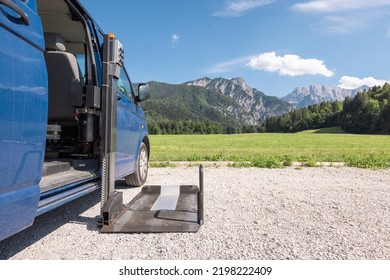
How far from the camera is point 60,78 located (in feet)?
13.2

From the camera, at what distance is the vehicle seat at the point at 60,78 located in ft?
12.9

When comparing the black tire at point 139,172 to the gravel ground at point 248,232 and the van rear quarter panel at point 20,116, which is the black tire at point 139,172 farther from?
the van rear quarter panel at point 20,116

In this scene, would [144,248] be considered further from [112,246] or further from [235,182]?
[235,182]

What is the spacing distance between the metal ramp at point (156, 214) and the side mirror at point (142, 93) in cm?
169

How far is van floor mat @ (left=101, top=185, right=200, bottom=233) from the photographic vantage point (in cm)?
329

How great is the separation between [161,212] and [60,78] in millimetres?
2214

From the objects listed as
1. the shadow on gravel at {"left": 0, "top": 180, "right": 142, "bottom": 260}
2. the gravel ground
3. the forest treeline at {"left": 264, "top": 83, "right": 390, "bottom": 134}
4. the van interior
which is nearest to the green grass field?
the gravel ground

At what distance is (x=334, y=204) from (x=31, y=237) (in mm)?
3992

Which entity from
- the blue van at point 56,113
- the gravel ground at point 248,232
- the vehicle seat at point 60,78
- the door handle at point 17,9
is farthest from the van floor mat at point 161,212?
the door handle at point 17,9

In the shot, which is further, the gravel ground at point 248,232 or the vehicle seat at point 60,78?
the vehicle seat at point 60,78

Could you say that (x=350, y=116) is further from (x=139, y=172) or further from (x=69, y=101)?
(x=69, y=101)

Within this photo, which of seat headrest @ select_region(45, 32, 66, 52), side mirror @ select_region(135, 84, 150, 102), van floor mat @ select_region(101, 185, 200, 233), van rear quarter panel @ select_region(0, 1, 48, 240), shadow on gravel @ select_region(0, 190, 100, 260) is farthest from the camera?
side mirror @ select_region(135, 84, 150, 102)

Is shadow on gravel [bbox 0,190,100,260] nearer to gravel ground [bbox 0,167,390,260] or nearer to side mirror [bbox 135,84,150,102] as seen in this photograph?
gravel ground [bbox 0,167,390,260]
